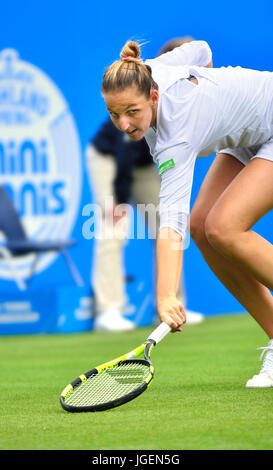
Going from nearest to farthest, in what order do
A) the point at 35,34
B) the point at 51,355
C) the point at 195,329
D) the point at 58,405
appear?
1. the point at 58,405
2. the point at 51,355
3. the point at 195,329
4. the point at 35,34

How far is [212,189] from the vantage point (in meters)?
3.35

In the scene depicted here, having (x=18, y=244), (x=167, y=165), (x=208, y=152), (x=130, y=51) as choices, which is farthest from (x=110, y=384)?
(x=18, y=244)

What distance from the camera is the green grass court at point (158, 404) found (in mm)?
2328

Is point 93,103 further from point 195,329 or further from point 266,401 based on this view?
point 266,401

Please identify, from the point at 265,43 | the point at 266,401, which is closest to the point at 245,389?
the point at 266,401

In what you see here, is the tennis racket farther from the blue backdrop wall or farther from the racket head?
the blue backdrop wall

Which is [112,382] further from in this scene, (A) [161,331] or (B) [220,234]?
(B) [220,234]

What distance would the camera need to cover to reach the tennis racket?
2750mm

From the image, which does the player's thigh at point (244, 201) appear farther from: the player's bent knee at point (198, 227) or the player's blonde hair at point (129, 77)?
the player's blonde hair at point (129, 77)

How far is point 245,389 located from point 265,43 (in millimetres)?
4666

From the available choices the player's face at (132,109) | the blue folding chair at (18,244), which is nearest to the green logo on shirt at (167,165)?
the player's face at (132,109)

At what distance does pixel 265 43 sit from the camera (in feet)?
24.0

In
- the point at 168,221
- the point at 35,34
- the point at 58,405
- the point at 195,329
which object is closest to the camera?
the point at 168,221

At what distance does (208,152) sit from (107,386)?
0.88 metres
